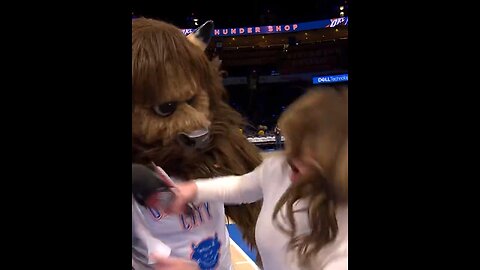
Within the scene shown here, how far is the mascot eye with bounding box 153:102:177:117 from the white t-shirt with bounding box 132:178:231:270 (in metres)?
0.20

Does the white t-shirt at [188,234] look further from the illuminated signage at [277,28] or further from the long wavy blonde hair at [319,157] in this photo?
the illuminated signage at [277,28]

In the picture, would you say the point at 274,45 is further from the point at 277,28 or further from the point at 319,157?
the point at 319,157

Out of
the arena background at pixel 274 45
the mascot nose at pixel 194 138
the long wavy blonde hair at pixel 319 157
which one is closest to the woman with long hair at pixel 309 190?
the long wavy blonde hair at pixel 319 157

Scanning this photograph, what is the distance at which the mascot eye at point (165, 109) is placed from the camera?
89 centimetres

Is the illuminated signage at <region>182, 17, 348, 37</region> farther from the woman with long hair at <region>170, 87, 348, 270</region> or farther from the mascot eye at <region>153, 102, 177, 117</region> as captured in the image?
the woman with long hair at <region>170, 87, 348, 270</region>

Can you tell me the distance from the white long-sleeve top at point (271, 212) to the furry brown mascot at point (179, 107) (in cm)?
11

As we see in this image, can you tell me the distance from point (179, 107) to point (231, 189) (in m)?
0.21

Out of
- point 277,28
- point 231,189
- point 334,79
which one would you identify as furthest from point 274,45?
point 231,189

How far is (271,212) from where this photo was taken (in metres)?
0.80
